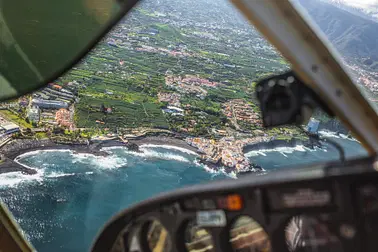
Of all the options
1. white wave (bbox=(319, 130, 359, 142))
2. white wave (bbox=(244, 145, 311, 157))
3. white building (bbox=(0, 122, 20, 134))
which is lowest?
white wave (bbox=(319, 130, 359, 142))

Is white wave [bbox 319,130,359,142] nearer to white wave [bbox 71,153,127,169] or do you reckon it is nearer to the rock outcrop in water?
the rock outcrop in water

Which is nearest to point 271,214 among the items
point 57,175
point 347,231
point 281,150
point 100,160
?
point 347,231

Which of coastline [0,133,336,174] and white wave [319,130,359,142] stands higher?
coastline [0,133,336,174]

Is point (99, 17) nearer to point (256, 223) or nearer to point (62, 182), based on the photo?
point (256, 223)

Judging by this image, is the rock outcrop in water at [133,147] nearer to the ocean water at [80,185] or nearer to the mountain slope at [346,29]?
the ocean water at [80,185]

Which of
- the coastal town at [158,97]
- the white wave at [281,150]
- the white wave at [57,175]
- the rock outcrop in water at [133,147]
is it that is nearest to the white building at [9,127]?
the coastal town at [158,97]

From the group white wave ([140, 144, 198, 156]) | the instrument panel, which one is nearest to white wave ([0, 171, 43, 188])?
white wave ([140, 144, 198, 156])

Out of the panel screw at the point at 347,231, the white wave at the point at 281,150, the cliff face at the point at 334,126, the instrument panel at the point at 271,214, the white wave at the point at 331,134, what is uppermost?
the white wave at the point at 281,150
